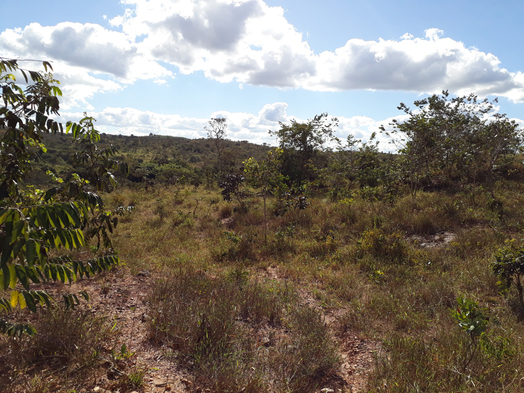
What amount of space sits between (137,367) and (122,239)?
568cm

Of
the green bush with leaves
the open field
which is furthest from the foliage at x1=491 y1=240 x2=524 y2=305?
the green bush with leaves

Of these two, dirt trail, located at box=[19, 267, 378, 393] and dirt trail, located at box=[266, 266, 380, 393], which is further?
dirt trail, located at box=[266, 266, 380, 393]

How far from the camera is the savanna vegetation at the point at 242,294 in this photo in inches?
101

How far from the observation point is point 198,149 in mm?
60375

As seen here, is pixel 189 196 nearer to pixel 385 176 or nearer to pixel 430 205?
pixel 385 176

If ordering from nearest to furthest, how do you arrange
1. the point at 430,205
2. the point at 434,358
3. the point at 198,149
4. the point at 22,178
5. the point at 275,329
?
the point at 22,178 → the point at 434,358 → the point at 275,329 → the point at 430,205 → the point at 198,149

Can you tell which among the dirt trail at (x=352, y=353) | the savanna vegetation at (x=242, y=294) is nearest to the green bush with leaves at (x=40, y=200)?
the savanna vegetation at (x=242, y=294)

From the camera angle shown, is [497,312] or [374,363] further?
[497,312]

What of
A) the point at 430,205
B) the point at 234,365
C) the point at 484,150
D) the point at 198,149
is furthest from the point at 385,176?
the point at 198,149

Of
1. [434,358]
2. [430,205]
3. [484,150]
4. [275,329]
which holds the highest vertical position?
[484,150]

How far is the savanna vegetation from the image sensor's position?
2.55 m

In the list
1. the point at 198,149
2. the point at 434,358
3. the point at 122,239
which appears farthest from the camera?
the point at 198,149

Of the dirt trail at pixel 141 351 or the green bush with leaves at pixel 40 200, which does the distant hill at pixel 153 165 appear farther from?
the dirt trail at pixel 141 351

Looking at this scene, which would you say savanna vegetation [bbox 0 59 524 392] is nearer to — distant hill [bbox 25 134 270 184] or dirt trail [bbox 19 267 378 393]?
dirt trail [bbox 19 267 378 393]
